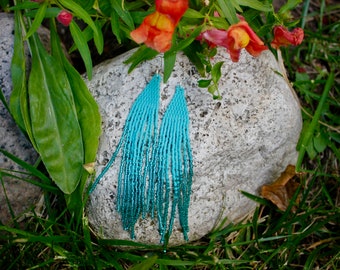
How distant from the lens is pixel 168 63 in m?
1.97

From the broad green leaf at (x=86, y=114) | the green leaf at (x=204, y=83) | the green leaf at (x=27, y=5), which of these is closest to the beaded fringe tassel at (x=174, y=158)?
the green leaf at (x=204, y=83)

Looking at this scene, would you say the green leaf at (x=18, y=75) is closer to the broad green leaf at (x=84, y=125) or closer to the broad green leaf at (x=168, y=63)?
the broad green leaf at (x=84, y=125)

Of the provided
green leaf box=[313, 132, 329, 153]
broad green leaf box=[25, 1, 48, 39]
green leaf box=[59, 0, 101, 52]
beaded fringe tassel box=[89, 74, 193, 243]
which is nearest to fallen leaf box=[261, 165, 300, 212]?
green leaf box=[313, 132, 329, 153]

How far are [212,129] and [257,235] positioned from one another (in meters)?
0.46

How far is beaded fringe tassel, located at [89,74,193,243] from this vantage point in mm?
2068

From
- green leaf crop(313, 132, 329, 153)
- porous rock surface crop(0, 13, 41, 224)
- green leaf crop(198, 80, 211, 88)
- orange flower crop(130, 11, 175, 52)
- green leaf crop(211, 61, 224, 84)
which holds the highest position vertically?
orange flower crop(130, 11, 175, 52)

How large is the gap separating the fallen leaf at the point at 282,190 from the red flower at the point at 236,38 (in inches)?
25.6

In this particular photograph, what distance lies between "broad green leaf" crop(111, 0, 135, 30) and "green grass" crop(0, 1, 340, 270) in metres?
0.61

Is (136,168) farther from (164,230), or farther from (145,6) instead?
(145,6)

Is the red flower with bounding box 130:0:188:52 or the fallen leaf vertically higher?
the red flower with bounding box 130:0:188:52

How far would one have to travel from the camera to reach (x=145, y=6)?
7.42ft

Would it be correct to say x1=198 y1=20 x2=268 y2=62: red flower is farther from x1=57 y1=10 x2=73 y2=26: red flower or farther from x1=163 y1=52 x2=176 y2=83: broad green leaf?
x1=57 y1=10 x2=73 y2=26: red flower

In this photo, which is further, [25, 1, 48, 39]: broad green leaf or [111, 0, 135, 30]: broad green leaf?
[111, 0, 135, 30]: broad green leaf

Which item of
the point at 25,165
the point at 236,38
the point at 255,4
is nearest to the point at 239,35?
the point at 236,38
